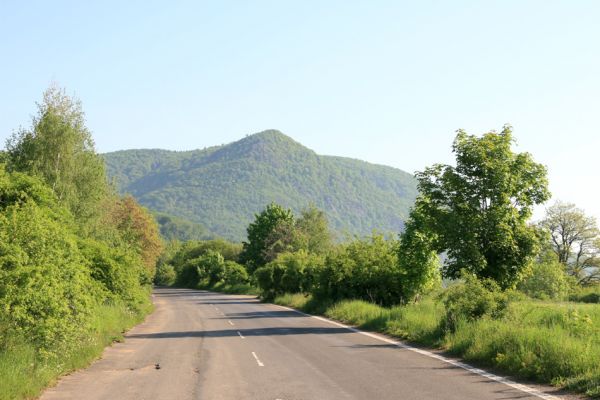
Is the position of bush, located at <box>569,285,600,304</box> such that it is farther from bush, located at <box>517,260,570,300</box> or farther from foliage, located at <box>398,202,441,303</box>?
foliage, located at <box>398,202,441,303</box>

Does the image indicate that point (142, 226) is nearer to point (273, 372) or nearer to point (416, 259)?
point (416, 259)

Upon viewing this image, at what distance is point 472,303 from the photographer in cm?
1909

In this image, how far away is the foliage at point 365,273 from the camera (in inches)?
1291

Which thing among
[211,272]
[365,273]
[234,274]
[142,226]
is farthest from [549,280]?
[211,272]

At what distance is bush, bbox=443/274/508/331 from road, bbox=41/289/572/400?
7.06 feet

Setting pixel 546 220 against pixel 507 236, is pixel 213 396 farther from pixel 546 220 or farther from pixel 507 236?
pixel 546 220

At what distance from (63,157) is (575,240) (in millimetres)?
70294

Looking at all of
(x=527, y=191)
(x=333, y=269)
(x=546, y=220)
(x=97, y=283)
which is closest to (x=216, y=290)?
(x=546, y=220)

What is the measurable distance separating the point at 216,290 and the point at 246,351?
81514 millimetres

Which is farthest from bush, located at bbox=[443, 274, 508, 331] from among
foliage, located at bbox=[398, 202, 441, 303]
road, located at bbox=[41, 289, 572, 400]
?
foliage, located at bbox=[398, 202, 441, 303]

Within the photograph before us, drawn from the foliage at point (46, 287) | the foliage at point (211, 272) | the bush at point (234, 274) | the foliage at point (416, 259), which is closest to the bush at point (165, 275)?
the foliage at point (211, 272)

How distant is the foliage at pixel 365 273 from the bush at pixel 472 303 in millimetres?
11583

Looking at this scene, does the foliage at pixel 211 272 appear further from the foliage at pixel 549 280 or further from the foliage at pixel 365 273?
the foliage at pixel 365 273

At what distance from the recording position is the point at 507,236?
22047mm
